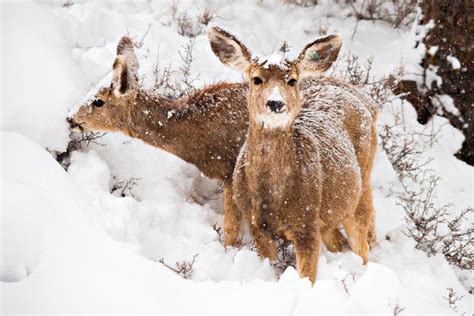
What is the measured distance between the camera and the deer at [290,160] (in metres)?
5.52

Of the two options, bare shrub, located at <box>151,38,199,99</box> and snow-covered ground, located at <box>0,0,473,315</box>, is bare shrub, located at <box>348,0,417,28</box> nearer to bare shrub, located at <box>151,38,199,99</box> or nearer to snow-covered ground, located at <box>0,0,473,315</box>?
snow-covered ground, located at <box>0,0,473,315</box>

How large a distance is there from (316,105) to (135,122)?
2.11 m

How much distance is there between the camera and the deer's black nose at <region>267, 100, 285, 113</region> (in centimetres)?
525

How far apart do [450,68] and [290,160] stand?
5328mm

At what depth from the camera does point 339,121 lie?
6.83 metres

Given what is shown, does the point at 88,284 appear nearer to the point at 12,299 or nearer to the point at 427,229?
the point at 12,299

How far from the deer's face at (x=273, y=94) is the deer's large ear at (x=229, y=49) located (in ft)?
0.86

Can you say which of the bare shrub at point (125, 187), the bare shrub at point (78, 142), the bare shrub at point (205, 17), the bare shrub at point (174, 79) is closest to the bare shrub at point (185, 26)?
the bare shrub at point (205, 17)

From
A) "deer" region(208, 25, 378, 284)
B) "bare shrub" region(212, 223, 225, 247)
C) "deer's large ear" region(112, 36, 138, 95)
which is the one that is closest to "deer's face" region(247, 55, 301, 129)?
"deer" region(208, 25, 378, 284)

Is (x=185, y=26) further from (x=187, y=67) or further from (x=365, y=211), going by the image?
(x=365, y=211)

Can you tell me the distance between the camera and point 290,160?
5.73 metres

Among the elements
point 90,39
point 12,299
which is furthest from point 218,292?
point 90,39

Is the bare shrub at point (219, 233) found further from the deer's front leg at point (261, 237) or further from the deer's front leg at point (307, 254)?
the deer's front leg at point (307, 254)

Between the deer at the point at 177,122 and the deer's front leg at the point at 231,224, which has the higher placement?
the deer at the point at 177,122
